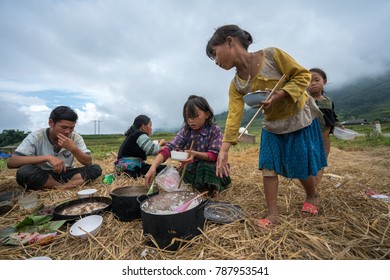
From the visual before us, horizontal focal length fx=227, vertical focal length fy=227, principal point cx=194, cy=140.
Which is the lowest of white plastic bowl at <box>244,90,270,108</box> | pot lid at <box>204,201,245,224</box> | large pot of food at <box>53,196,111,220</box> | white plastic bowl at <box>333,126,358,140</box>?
large pot of food at <box>53,196,111,220</box>

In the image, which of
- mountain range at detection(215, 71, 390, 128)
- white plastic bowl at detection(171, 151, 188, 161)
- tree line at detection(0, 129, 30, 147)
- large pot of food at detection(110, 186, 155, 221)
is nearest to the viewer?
large pot of food at detection(110, 186, 155, 221)

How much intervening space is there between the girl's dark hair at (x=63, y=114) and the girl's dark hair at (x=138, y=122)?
3.14 feet

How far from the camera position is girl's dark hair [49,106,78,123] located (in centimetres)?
331

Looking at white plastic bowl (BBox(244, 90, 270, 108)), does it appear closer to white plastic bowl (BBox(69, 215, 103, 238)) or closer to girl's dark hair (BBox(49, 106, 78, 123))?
white plastic bowl (BBox(69, 215, 103, 238))

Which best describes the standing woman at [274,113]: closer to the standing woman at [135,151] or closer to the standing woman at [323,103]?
the standing woman at [323,103]

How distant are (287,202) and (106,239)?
191 centimetres

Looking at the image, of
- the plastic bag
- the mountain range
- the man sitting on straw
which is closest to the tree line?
the man sitting on straw

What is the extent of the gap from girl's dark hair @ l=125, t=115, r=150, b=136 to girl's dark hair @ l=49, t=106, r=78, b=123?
96cm

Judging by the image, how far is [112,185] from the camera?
360cm

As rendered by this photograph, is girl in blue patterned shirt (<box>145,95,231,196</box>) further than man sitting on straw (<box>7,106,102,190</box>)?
No

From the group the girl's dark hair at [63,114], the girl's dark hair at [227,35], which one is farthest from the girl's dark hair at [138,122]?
the girl's dark hair at [227,35]

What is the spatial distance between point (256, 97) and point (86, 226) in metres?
1.88
